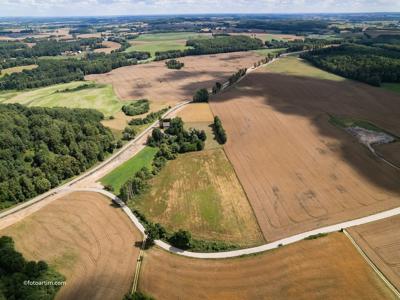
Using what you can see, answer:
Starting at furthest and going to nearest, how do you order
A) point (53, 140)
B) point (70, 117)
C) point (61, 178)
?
point (70, 117) < point (53, 140) < point (61, 178)

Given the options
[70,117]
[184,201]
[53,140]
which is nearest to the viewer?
[184,201]

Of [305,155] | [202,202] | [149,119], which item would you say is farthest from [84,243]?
[149,119]

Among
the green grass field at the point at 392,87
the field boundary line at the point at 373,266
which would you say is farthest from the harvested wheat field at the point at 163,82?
the field boundary line at the point at 373,266

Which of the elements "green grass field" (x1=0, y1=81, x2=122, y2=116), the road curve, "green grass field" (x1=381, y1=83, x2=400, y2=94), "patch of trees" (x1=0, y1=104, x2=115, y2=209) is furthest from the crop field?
"green grass field" (x1=381, y1=83, x2=400, y2=94)

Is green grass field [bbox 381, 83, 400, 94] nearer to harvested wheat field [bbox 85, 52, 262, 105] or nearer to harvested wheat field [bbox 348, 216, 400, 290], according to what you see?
harvested wheat field [bbox 85, 52, 262, 105]

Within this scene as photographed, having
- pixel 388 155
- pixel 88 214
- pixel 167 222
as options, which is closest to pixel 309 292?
pixel 167 222

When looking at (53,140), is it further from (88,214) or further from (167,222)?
(167,222)

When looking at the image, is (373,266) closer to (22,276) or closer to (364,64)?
(22,276)
